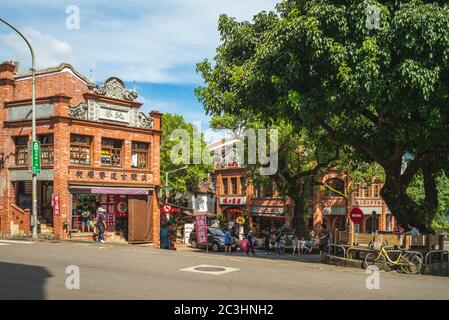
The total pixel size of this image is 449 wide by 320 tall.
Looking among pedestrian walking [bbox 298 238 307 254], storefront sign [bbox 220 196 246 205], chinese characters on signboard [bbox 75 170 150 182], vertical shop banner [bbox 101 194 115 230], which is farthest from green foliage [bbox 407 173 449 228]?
vertical shop banner [bbox 101 194 115 230]

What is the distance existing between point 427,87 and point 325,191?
117ft

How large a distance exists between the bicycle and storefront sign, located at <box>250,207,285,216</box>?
112 ft

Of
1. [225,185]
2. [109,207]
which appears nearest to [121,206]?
[109,207]

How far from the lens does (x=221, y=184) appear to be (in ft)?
185

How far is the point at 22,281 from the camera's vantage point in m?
10.8

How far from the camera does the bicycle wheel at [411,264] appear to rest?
14977 millimetres

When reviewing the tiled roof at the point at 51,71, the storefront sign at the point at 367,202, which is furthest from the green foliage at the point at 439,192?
the tiled roof at the point at 51,71

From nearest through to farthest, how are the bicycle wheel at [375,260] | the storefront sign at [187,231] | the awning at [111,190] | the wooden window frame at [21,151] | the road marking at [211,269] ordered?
the road marking at [211,269], the bicycle wheel at [375,260], the awning at [111,190], the wooden window frame at [21,151], the storefront sign at [187,231]

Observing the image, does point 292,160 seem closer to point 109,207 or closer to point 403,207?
point 109,207

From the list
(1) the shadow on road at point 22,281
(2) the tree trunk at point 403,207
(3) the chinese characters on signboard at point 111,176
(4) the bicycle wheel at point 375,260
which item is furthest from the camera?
(3) the chinese characters on signboard at point 111,176

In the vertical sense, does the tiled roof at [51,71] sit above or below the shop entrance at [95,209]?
above

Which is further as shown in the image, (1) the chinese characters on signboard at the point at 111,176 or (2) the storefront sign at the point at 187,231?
(2) the storefront sign at the point at 187,231

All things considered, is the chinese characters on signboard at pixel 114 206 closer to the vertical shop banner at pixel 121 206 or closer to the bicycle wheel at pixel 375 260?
the vertical shop banner at pixel 121 206

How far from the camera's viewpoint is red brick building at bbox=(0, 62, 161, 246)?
27391mm
